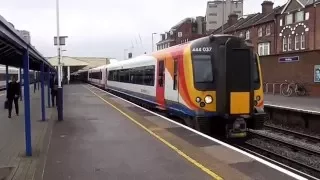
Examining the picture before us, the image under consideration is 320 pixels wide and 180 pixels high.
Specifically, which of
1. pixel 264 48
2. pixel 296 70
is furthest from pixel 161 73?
pixel 264 48

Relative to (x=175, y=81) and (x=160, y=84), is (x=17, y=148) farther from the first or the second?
(x=160, y=84)

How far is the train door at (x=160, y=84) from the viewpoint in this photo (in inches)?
636

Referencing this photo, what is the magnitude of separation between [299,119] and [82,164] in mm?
12903

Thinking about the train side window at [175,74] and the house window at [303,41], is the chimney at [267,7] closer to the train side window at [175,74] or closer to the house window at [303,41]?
the house window at [303,41]

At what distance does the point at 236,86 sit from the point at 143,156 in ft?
13.8

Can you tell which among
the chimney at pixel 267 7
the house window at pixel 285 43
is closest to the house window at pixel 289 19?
the house window at pixel 285 43

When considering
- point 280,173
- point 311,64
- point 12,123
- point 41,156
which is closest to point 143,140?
point 41,156

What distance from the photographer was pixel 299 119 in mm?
18938

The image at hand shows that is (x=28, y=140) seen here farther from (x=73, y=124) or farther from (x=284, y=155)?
(x=284, y=155)

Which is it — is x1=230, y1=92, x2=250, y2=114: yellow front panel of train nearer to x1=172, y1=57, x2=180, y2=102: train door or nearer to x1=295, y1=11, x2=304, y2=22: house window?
x1=172, y1=57, x2=180, y2=102: train door

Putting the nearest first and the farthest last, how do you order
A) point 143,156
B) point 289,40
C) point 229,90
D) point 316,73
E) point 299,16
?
1. point 143,156
2. point 229,90
3. point 316,73
4. point 299,16
5. point 289,40

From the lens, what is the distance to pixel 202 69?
12500 millimetres

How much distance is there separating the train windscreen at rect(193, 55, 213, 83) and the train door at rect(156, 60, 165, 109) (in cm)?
356

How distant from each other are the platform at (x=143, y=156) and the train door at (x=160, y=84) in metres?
2.78
